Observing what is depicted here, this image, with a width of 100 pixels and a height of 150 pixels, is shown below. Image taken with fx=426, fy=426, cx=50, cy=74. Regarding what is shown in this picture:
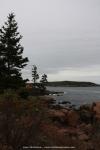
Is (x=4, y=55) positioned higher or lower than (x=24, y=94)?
higher

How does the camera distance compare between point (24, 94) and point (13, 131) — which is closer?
point (13, 131)

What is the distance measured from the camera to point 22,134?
439 inches

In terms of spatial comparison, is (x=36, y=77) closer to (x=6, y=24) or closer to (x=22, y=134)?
(x=6, y=24)

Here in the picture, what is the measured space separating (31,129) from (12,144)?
2.07 ft

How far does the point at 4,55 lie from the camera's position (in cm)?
4591

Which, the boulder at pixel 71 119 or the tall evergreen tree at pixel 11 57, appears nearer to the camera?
the boulder at pixel 71 119

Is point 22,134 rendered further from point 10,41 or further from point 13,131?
point 10,41

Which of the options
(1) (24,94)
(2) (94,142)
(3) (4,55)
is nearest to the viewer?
(2) (94,142)

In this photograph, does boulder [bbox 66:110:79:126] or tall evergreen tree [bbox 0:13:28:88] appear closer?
boulder [bbox 66:110:79:126]

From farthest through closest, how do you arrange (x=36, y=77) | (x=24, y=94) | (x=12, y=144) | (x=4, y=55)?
1. (x=36, y=77)
2. (x=4, y=55)
3. (x=24, y=94)
4. (x=12, y=144)

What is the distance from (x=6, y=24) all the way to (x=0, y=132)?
125ft

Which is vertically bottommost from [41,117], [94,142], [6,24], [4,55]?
[94,142]

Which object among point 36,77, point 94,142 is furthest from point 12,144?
point 36,77

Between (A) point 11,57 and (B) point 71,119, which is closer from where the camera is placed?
(B) point 71,119
